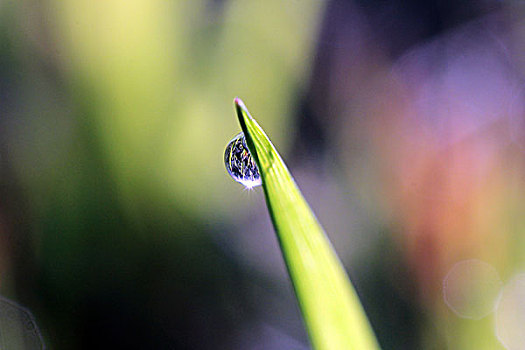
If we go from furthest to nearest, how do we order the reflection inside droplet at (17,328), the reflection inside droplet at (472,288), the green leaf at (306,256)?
the reflection inside droplet at (472,288)
the reflection inside droplet at (17,328)
the green leaf at (306,256)

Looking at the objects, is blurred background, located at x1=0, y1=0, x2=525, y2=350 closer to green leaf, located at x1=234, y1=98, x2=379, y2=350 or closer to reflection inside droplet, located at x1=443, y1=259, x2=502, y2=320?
reflection inside droplet, located at x1=443, y1=259, x2=502, y2=320

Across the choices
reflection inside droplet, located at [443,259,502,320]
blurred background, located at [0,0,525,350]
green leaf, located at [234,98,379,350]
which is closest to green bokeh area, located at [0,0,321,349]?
blurred background, located at [0,0,525,350]

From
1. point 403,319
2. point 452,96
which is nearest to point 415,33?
point 452,96

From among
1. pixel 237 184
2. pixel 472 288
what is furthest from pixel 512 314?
pixel 237 184

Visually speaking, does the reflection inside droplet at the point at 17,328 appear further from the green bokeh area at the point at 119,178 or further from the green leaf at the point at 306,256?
the green leaf at the point at 306,256

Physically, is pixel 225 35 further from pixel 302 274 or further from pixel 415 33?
pixel 302 274

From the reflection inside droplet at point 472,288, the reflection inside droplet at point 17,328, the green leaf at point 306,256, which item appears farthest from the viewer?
the reflection inside droplet at point 472,288

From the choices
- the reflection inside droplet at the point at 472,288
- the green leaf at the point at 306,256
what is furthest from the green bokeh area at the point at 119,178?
the green leaf at the point at 306,256
